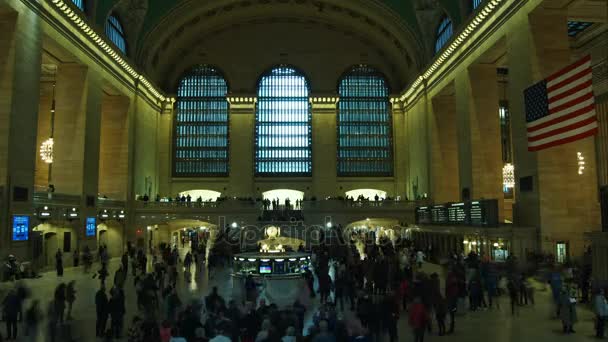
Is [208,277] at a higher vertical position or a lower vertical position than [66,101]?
lower

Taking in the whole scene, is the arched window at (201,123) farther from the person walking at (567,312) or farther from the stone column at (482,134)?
the person walking at (567,312)

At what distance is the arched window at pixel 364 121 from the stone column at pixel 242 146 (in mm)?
7237

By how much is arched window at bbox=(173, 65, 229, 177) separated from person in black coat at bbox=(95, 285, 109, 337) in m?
30.3

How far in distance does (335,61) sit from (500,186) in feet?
62.8

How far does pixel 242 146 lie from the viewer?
38438 mm

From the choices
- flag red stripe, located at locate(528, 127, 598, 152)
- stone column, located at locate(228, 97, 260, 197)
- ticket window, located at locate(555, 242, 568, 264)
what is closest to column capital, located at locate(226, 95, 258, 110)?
stone column, located at locate(228, 97, 260, 197)

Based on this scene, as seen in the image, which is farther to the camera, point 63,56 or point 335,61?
point 335,61

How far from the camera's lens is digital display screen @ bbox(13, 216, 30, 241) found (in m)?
17.6

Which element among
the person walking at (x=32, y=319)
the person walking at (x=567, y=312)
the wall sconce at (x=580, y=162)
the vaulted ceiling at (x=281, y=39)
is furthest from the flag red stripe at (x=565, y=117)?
the vaulted ceiling at (x=281, y=39)

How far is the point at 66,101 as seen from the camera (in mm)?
24844

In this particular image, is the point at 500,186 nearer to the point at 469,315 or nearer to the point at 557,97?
the point at 557,97

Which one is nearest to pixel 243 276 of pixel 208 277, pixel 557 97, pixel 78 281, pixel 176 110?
pixel 208 277

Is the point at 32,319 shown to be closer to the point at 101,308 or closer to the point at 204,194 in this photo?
the point at 101,308

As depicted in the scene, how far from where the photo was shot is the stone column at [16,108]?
57.7 ft
